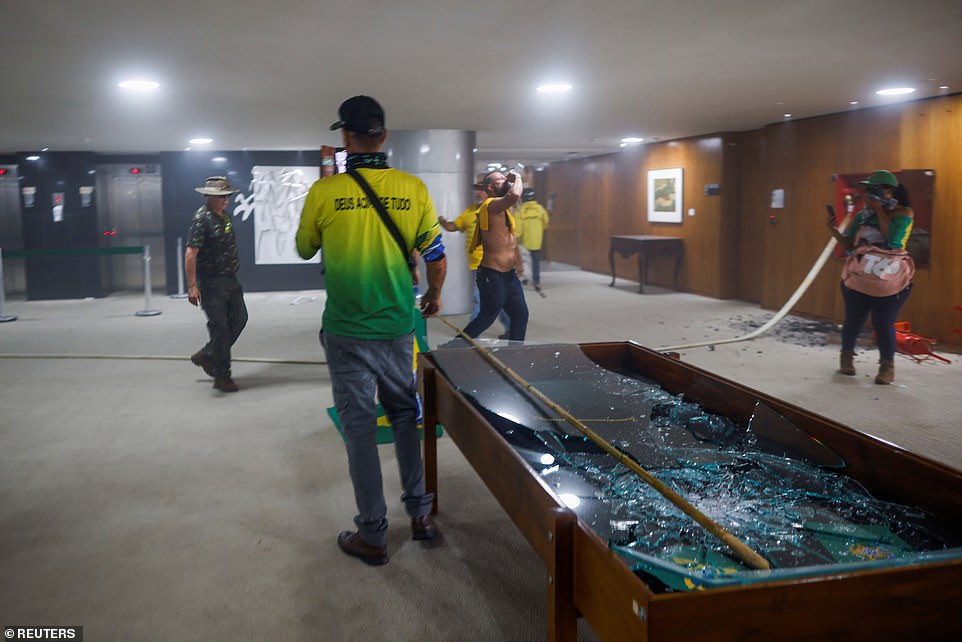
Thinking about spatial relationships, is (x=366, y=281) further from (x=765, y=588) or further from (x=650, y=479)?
(x=765, y=588)

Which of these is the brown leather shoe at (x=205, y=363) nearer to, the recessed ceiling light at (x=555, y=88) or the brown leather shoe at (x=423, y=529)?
the brown leather shoe at (x=423, y=529)

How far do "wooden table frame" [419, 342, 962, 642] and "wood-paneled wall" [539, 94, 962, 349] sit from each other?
5.91 m

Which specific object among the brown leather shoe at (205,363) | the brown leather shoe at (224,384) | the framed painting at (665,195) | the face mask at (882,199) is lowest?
the brown leather shoe at (224,384)

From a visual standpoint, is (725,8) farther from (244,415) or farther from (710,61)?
(244,415)

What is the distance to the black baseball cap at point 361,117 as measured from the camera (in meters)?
2.81

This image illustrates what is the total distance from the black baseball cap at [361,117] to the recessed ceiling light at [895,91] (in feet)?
18.4

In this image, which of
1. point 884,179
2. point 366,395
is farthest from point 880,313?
point 366,395

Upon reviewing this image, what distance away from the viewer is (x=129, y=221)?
13055 mm

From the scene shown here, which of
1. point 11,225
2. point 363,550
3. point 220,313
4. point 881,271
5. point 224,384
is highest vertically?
point 11,225

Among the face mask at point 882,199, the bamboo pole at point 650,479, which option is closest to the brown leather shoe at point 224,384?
the bamboo pole at point 650,479

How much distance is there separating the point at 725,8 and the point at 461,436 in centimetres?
270

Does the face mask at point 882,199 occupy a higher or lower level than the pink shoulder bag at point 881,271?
higher

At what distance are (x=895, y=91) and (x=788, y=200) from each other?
249 cm

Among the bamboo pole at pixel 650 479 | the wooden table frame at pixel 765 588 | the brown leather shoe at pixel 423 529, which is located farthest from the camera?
the brown leather shoe at pixel 423 529
